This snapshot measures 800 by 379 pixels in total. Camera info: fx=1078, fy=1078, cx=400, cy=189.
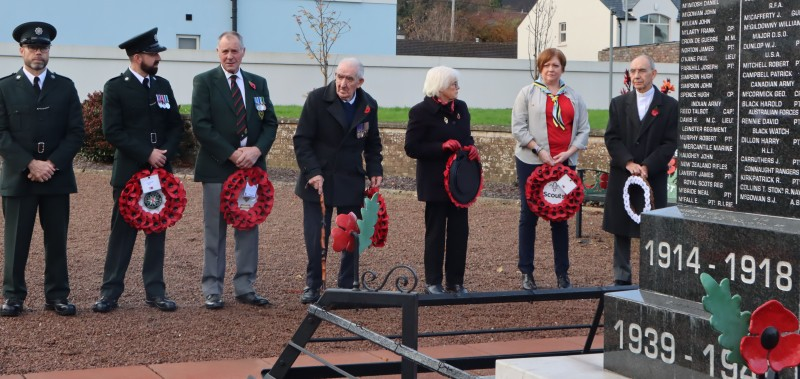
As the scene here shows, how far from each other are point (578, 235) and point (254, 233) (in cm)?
484

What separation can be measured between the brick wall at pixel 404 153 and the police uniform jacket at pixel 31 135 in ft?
32.9

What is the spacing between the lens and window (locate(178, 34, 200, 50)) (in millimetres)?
35250

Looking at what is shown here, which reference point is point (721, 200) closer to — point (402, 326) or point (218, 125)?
point (402, 326)

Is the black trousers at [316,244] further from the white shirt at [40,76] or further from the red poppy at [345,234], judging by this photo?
the red poppy at [345,234]

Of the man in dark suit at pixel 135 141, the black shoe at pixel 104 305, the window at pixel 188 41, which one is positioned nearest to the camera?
the black shoe at pixel 104 305

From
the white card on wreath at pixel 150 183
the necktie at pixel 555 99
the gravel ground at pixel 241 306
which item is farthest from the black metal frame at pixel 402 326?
the necktie at pixel 555 99

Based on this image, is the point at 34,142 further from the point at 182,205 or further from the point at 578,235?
the point at 578,235

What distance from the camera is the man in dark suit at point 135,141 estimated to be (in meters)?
7.83

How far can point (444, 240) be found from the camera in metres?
8.51

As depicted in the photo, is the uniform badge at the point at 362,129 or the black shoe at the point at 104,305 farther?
the uniform badge at the point at 362,129

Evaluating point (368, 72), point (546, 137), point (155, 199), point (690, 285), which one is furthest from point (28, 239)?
point (368, 72)

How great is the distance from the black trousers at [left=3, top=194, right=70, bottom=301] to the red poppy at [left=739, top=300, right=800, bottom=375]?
5584mm

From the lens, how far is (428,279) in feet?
27.9

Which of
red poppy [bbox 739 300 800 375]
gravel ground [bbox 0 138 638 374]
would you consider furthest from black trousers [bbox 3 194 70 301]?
red poppy [bbox 739 300 800 375]
